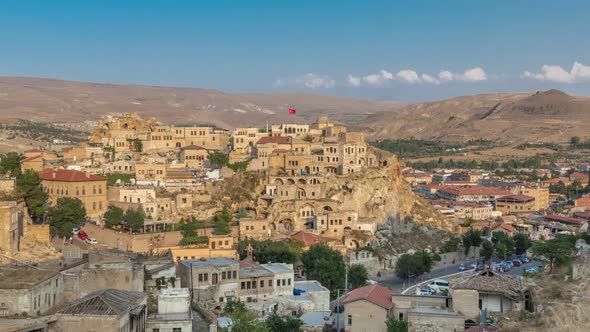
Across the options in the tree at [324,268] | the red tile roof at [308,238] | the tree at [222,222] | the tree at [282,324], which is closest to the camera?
the tree at [282,324]

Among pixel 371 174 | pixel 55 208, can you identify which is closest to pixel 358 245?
pixel 371 174

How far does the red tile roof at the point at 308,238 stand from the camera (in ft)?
166

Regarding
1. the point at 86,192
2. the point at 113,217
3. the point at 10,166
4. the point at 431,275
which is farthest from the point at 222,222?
the point at 10,166

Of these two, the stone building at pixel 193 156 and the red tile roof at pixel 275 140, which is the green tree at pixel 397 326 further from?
the stone building at pixel 193 156

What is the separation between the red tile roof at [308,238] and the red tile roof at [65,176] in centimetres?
1391

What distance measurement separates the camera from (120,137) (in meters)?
64.4

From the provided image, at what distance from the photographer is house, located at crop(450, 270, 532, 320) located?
25.9 m

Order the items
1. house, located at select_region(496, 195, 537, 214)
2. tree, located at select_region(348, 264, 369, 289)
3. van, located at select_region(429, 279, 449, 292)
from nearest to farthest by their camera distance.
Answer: van, located at select_region(429, 279, 449, 292) → tree, located at select_region(348, 264, 369, 289) → house, located at select_region(496, 195, 537, 214)

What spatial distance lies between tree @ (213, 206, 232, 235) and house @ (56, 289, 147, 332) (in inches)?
1112

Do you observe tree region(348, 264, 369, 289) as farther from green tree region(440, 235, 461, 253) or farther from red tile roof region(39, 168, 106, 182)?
red tile roof region(39, 168, 106, 182)

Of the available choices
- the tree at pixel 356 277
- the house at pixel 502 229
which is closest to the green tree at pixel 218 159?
the tree at pixel 356 277

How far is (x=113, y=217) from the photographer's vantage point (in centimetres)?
4772

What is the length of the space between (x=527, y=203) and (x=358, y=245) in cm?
4297

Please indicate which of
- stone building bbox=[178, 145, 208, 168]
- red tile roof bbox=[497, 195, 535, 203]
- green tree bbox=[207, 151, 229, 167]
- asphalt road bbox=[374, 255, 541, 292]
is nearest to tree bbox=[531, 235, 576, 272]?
asphalt road bbox=[374, 255, 541, 292]
